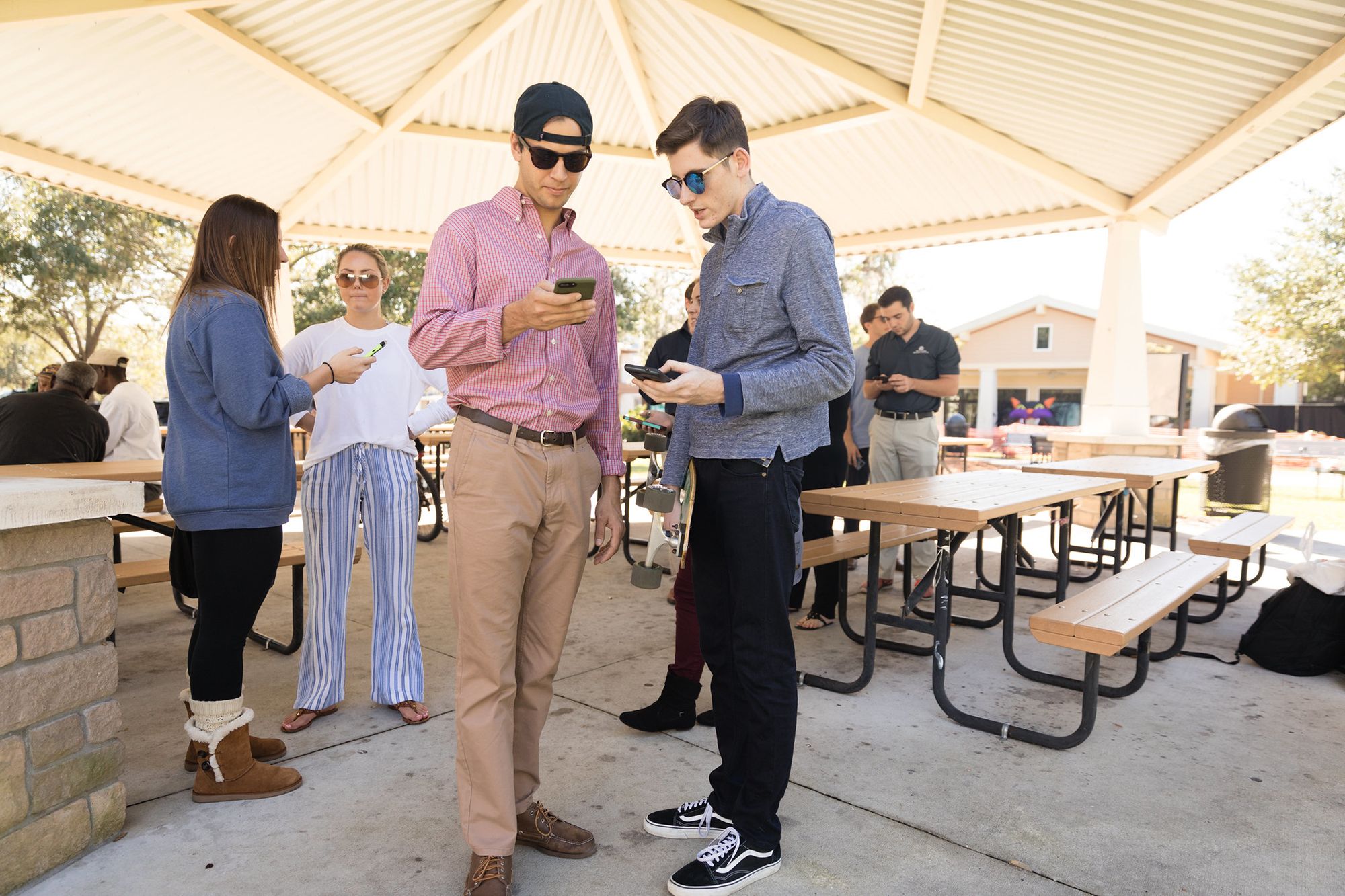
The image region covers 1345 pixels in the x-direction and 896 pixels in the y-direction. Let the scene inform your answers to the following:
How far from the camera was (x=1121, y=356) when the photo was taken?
30.8 ft

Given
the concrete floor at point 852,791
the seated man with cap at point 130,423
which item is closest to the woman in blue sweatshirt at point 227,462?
the concrete floor at point 852,791

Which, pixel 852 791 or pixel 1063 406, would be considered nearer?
pixel 852 791

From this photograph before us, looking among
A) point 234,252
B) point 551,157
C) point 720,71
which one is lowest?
point 234,252

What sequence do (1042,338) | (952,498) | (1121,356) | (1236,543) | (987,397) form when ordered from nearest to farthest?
(952,498)
(1236,543)
(1121,356)
(1042,338)
(987,397)

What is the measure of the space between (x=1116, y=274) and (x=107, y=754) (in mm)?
9736

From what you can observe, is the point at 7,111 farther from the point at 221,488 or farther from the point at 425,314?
the point at 425,314

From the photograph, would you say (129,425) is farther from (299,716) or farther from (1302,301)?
(1302,301)

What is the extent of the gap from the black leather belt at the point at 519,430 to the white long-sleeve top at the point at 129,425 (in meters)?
4.36

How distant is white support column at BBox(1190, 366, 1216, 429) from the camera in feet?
107

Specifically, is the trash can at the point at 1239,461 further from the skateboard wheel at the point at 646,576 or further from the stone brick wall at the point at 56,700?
the stone brick wall at the point at 56,700

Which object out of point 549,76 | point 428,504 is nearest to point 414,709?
point 428,504

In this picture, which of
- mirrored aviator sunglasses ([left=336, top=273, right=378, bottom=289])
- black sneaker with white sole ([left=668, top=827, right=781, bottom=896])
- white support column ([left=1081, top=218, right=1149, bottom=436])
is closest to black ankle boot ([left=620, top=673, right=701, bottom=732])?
black sneaker with white sole ([left=668, top=827, right=781, bottom=896])

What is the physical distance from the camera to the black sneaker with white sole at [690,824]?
2639 millimetres

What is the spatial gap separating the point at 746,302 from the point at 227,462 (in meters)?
1.69
